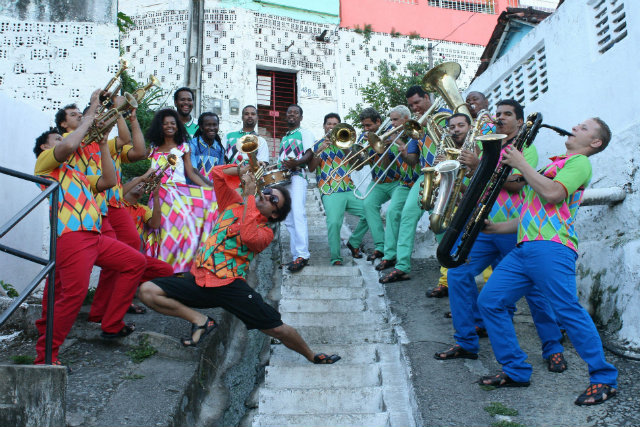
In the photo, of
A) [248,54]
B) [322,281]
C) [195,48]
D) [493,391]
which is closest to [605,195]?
[493,391]

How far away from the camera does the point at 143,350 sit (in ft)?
15.1

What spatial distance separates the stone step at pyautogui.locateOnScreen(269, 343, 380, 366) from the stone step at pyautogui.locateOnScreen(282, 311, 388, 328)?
1.49 ft

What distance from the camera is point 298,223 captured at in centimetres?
641

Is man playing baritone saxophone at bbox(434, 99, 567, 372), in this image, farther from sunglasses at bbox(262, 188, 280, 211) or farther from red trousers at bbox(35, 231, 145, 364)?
red trousers at bbox(35, 231, 145, 364)

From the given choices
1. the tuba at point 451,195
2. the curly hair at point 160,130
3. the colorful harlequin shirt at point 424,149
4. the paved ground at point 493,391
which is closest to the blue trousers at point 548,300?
the paved ground at point 493,391

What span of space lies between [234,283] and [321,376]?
0.95 m

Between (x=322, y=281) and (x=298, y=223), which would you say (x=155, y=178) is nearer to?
(x=298, y=223)

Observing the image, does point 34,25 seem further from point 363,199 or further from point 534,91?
point 534,91

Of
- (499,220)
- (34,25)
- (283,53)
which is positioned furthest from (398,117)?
(283,53)

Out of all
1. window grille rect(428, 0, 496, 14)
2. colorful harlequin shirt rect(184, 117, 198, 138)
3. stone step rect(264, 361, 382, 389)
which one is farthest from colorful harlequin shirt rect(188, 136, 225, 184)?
window grille rect(428, 0, 496, 14)

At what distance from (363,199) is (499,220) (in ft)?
7.44

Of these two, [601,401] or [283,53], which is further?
[283,53]

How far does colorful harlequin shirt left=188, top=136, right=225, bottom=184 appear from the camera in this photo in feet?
20.7

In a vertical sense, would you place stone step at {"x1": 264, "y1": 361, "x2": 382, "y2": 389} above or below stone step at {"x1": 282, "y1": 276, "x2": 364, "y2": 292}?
below
